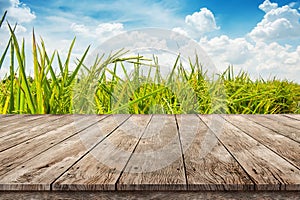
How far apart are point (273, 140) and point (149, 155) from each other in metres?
0.66

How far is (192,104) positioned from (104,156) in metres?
1.75

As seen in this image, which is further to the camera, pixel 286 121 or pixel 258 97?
pixel 258 97

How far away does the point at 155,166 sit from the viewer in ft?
3.89

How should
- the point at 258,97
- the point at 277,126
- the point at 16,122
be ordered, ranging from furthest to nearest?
the point at 258,97, the point at 16,122, the point at 277,126

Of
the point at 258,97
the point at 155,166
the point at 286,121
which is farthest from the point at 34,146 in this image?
the point at 258,97

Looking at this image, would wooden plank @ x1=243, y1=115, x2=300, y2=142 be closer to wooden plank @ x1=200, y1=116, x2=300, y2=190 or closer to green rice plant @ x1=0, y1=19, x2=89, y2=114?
wooden plank @ x1=200, y1=116, x2=300, y2=190

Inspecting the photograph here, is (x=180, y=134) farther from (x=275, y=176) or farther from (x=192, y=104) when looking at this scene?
(x=192, y=104)

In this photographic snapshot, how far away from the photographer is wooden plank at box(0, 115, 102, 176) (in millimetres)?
1259

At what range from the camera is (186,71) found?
3195 mm

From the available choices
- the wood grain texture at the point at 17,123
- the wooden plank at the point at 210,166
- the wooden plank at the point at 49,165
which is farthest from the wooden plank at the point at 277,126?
the wood grain texture at the point at 17,123

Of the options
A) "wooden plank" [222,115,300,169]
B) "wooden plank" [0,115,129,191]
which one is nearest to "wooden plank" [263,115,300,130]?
"wooden plank" [222,115,300,169]

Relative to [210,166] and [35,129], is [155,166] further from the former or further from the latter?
[35,129]

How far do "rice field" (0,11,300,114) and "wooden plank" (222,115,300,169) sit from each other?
2.37ft

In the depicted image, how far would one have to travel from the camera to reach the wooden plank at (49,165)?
40.6 inches
